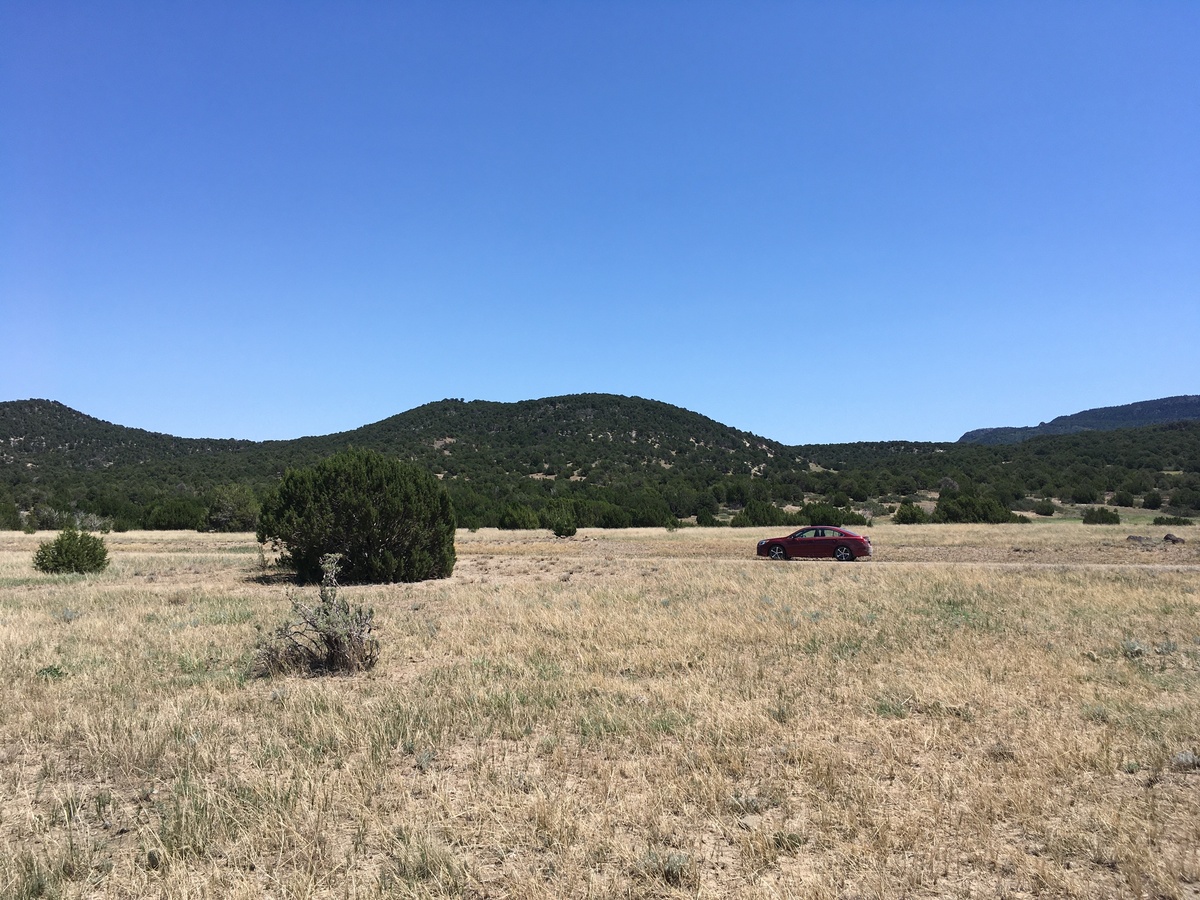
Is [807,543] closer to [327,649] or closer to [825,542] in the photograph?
[825,542]

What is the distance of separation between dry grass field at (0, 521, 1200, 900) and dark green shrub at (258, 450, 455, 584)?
751cm

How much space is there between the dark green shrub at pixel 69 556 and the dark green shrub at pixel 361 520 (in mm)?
8023

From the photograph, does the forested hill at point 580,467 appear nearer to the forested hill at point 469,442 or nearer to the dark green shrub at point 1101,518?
the forested hill at point 469,442

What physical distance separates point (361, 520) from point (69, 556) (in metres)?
12.4

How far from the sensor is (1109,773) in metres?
6.45

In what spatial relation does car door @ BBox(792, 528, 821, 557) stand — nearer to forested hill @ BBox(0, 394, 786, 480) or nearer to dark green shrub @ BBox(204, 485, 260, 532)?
dark green shrub @ BBox(204, 485, 260, 532)

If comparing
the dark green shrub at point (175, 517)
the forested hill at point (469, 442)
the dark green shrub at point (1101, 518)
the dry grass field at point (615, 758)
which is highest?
the forested hill at point (469, 442)

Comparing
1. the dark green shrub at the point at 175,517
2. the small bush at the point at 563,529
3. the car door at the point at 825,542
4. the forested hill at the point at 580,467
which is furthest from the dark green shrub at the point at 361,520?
the dark green shrub at the point at 175,517

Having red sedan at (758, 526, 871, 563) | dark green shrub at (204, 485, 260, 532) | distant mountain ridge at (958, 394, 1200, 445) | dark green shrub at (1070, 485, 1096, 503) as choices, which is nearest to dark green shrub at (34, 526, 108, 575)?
red sedan at (758, 526, 871, 563)

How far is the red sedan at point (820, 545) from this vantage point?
31.5 meters

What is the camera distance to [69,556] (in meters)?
25.8

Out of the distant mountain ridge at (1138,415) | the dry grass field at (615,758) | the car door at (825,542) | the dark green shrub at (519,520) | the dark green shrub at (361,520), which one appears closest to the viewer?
the dry grass field at (615,758)

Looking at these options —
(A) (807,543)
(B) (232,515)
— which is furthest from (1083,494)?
(B) (232,515)

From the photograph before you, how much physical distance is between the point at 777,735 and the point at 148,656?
10.0 meters
